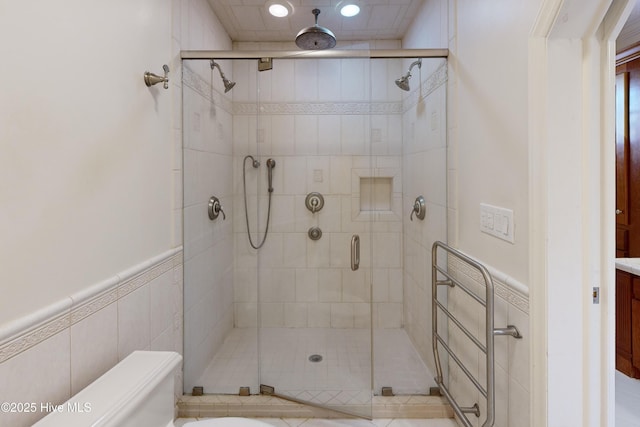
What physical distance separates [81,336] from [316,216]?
4.64ft

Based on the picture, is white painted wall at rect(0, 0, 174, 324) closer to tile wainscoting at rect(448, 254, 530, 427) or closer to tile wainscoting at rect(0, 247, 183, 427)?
tile wainscoting at rect(0, 247, 183, 427)

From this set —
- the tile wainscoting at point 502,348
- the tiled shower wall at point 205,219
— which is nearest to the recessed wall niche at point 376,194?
the tile wainscoting at point 502,348

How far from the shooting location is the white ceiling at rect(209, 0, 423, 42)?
2275 millimetres

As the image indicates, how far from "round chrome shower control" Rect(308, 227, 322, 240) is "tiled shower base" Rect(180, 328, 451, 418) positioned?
634 mm

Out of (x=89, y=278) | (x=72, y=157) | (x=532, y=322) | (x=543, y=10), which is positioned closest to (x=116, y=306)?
(x=89, y=278)

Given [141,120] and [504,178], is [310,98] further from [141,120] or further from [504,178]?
[504,178]

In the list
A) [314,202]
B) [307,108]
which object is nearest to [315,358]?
[314,202]

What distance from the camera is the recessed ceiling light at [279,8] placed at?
2238mm

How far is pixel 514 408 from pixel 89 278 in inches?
64.7

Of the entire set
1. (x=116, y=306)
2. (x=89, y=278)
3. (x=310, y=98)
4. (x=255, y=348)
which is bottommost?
(x=255, y=348)

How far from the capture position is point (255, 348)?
2.19 metres

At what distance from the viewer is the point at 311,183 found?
2.22m

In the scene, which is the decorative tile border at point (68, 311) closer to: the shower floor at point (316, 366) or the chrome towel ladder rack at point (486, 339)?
the shower floor at point (316, 366)

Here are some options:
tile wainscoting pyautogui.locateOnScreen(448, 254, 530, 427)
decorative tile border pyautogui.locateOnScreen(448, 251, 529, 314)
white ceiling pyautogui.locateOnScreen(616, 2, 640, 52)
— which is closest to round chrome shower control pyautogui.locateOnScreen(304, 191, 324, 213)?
tile wainscoting pyautogui.locateOnScreen(448, 254, 530, 427)
